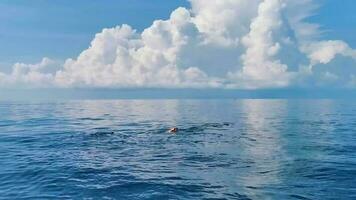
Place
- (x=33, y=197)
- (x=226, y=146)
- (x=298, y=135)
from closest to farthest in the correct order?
(x=33, y=197) < (x=226, y=146) < (x=298, y=135)

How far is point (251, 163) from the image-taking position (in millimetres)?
32125

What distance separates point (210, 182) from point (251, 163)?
7209 mm

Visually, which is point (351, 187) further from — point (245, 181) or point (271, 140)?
point (271, 140)

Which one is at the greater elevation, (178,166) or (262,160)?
(262,160)

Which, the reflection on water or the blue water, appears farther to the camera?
the reflection on water

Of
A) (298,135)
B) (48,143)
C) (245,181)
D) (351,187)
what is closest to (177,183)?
(245,181)

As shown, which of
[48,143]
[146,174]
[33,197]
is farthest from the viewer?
[48,143]

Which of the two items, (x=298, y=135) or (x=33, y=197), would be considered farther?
(x=298, y=135)

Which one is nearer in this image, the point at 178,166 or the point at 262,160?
the point at 178,166

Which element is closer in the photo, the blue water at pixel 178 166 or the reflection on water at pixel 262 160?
the blue water at pixel 178 166

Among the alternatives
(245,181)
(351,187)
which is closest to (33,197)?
(245,181)

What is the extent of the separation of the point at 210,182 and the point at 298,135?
28.1 metres

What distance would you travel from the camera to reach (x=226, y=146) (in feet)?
136

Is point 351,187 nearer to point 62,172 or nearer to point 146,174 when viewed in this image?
point 146,174
